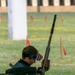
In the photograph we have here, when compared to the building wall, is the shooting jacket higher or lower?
higher

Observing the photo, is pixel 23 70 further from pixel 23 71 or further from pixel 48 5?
pixel 48 5

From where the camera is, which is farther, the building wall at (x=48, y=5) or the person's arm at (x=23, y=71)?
the building wall at (x=48, y=5)

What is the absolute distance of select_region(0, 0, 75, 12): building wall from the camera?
86812 millimetres

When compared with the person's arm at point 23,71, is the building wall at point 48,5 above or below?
below

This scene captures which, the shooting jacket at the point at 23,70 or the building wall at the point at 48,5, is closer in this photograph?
the shooting jacket at the point at 23,70

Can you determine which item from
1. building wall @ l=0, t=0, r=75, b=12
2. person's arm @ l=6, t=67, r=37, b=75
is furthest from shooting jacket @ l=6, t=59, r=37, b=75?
building wall @ l=0, t=0, r=75, b=12

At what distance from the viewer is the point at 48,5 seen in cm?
8938

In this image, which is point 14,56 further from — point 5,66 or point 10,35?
point 10,35

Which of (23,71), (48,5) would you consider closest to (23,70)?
(23,71)

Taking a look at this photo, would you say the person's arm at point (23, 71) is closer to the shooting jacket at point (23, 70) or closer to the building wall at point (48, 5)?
the shooting jacket at point (23, 70)

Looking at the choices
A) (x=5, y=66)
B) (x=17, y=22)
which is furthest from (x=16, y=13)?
(x=5, y=66)

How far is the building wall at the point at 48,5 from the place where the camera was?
8681 centimetres

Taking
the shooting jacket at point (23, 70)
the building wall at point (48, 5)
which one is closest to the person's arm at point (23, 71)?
the shooting jacket at point (23, 70)

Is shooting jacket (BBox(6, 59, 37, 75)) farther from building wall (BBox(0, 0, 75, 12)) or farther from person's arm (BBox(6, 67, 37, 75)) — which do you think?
building wall (BBox(0, 0, 75, 12))
